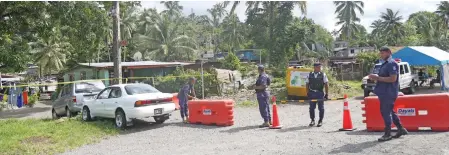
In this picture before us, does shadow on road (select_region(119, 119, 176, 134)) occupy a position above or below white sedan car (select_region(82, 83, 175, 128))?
below

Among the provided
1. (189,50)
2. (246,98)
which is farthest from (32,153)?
(189,50)

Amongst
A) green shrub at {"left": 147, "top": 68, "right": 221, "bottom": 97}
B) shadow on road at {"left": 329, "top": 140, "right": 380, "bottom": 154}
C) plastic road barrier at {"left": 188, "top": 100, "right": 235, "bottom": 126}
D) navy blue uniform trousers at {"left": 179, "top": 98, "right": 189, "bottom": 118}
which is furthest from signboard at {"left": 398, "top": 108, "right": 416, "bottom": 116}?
green shrub at {"left": 147, "top": 68, "right": 221, "bottom": 97}

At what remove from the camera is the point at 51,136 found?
10711 mm

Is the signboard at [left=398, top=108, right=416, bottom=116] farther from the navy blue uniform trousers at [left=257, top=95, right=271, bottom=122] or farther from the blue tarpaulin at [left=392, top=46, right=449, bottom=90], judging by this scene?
the blue tarpaulin at [left=392, top=46, right=449, bottom=90]

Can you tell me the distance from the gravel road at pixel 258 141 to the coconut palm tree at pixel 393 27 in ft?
212

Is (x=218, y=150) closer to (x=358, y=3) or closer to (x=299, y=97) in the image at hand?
(x=299, y=97)

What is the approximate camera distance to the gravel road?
713 centimetres

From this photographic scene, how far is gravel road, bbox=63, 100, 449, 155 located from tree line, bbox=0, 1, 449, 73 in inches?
240

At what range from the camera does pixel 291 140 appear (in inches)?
337

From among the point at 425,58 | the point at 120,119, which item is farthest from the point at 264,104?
the point at 425,58

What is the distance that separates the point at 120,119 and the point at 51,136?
202 cm

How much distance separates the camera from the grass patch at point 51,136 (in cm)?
940

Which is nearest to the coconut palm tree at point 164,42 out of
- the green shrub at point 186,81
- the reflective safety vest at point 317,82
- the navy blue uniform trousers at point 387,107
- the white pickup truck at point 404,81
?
the green shrub at point 186,81

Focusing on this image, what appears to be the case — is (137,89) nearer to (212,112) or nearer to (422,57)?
(212,112)
